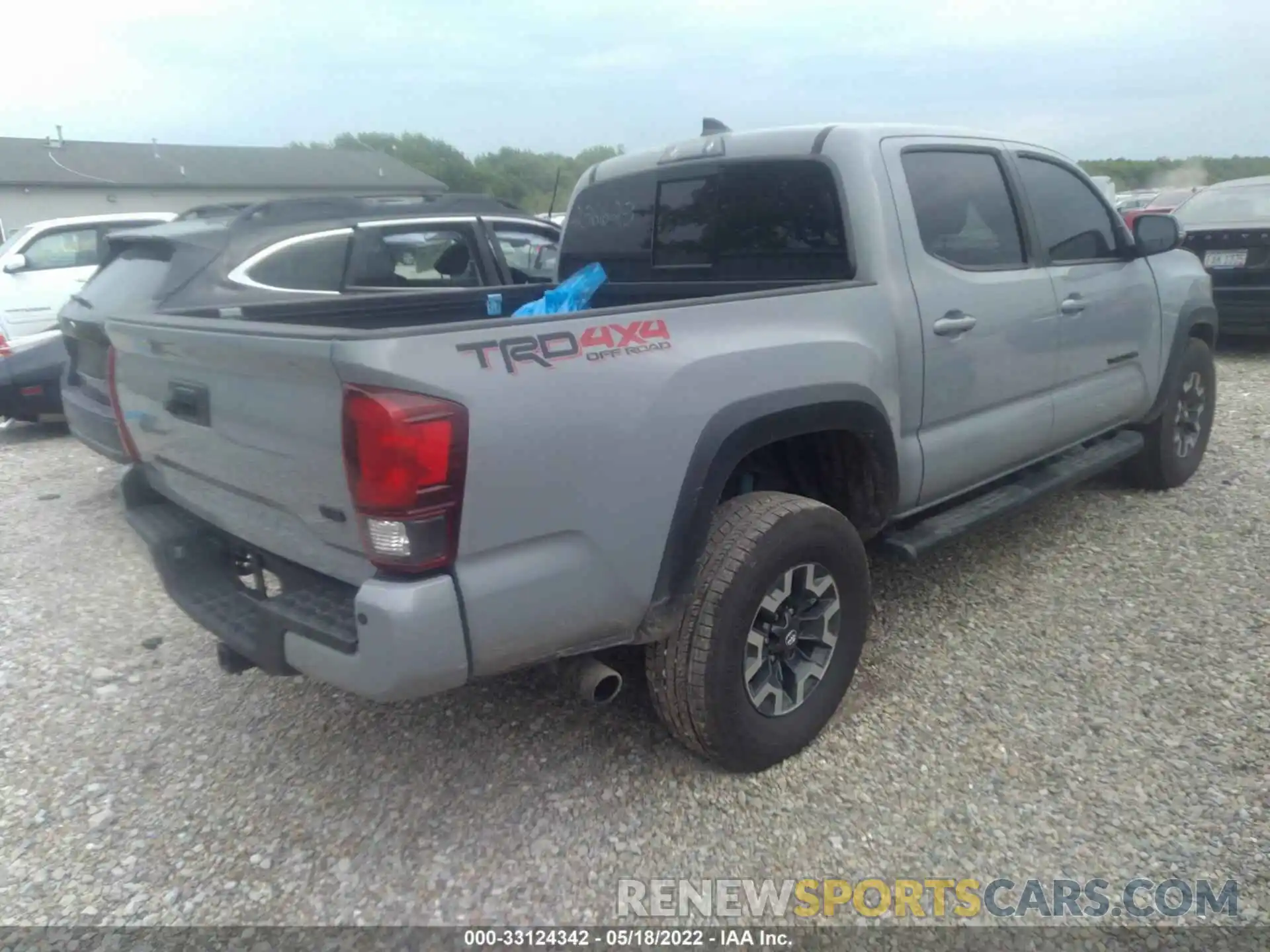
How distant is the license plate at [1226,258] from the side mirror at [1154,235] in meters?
4.90

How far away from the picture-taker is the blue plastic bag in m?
3.86

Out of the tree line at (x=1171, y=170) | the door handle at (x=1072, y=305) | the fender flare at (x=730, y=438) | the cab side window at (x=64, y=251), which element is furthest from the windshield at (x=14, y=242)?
the tree line at (x=1171, y=170)

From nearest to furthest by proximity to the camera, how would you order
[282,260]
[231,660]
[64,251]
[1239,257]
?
1. [231,660]
2. [282,260]
3. [1239,257]
4. [64,251]

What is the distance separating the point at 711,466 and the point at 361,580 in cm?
A: 96

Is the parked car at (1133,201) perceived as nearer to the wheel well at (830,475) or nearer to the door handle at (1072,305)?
the door handle at (1072,305)

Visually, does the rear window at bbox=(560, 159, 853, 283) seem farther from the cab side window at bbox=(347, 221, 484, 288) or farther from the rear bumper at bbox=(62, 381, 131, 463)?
the rear bumper at bbox=(62, 381, 131, 463)

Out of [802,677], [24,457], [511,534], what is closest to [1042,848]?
[802,677]

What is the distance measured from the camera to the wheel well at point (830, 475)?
3.10m

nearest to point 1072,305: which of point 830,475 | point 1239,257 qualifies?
point 830,475

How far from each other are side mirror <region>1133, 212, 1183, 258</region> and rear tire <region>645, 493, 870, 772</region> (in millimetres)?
2608

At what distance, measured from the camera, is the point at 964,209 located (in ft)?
11.9

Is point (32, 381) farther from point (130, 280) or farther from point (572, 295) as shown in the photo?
point (572, 295)

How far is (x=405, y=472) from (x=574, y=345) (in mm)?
524

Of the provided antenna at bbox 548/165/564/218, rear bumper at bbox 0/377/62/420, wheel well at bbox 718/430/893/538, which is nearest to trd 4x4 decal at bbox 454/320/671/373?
wheel well at bbox 718/430/893/538
